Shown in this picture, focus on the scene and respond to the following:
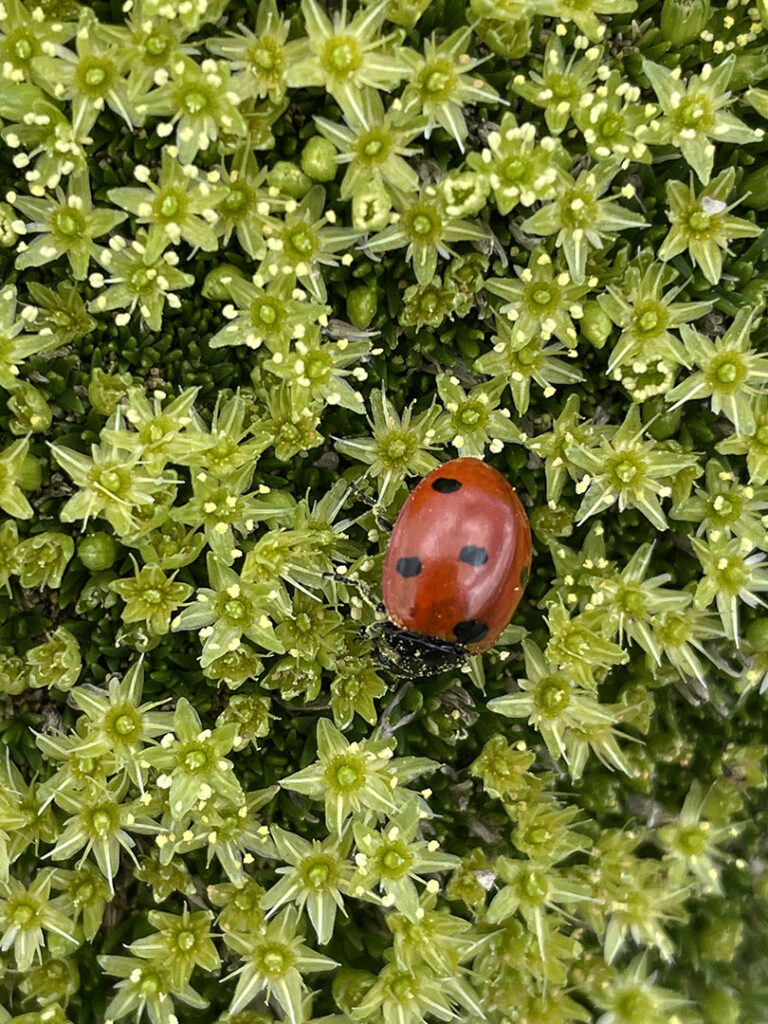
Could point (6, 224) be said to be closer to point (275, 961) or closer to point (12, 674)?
point (12, 674)

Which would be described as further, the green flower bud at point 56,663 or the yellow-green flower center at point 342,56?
the green flower bud at point 56,663

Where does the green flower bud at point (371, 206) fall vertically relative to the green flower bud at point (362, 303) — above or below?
above

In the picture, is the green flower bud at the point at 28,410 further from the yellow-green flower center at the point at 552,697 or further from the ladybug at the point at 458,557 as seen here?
the yellow-green flower center at the point at 552,697

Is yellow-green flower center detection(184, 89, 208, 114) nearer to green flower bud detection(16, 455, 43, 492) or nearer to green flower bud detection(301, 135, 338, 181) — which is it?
green flower bud detection(301, 135, 338, 181)

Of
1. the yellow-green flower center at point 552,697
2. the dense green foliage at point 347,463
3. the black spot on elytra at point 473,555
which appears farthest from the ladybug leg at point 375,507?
the yellow-green flower center at point 552,697

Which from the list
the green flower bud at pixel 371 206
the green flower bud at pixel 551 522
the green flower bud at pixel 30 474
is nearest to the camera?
the green flower bud at pixel 371 206

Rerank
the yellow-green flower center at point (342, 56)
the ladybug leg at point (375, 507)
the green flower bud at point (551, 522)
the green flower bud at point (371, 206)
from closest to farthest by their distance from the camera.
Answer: the yellow-green flower center at point (342, 56) → the green flower bud at point (371, 206) → the ladybug leg at point (375, 507) → the green flower bud at point (551, 522)

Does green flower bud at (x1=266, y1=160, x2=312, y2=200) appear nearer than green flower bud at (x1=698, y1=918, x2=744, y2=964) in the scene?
Yes

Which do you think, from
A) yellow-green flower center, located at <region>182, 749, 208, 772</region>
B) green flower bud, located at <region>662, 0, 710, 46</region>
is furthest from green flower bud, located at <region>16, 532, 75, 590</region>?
green flower bud, located at <region>662, 0, 710, 46</region>
